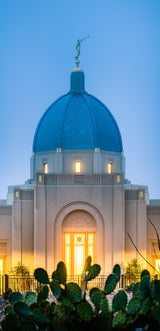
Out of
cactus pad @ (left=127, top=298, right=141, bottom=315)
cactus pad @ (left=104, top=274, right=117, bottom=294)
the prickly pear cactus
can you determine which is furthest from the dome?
cactus pad @ (left=127, top=298, right=141, bottom=315)

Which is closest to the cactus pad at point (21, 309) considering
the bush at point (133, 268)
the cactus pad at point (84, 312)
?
the cactus pad at point (84, 312)

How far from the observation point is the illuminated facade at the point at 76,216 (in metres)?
15.5

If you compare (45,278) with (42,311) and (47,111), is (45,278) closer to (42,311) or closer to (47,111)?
(42,311)

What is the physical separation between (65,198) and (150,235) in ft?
15.0

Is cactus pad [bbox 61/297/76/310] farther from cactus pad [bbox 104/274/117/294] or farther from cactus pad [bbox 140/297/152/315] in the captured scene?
cactus pad [bbox 140/297/152/315]

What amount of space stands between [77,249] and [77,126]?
20.7 feet

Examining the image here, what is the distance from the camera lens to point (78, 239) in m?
15.6

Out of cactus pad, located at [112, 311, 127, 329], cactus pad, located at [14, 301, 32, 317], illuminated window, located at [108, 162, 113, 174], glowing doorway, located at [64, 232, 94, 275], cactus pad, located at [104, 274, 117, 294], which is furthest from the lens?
illuminated window, located at [108, 162, 113, 174]

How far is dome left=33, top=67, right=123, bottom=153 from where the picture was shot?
18125mm

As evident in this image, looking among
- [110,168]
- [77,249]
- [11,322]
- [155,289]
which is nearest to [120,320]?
[155,289]

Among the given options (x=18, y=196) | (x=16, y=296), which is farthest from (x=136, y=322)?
(x=18, y=196)

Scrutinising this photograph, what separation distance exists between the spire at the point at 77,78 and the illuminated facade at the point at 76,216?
8.90 ft

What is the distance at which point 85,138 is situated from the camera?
1812 centimetres

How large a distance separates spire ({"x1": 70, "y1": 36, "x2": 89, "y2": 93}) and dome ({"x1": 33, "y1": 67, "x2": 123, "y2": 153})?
0.66ft
